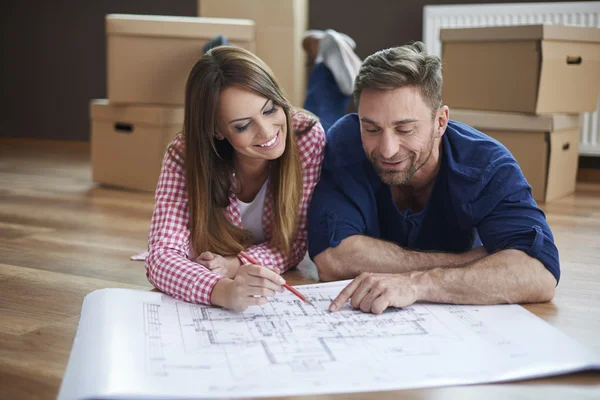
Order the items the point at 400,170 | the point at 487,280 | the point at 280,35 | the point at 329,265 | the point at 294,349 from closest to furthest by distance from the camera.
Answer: the point at 294,349, the point at 487,280, the point at 400,170, the point at 329,265, the point at 280,35

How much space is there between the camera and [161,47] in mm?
2877

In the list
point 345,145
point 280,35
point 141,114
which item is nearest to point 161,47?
point 141,114

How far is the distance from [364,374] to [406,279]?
355 mm

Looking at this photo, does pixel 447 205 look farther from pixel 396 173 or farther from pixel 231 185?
pixel 231 185

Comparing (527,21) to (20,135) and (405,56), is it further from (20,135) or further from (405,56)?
(20,135)

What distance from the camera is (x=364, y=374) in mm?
1015

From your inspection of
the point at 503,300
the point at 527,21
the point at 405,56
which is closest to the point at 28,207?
the point at 405,56

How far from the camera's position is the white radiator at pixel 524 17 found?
3.17 meters

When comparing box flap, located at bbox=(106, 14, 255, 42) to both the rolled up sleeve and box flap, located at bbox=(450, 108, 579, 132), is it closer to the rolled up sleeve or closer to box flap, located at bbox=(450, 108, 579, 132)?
box flap, located at bbox=(450, 108, 579, 132)

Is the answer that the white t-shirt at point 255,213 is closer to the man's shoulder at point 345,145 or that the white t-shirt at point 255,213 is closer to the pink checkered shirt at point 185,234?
the pink checkered shirt at point 185,234

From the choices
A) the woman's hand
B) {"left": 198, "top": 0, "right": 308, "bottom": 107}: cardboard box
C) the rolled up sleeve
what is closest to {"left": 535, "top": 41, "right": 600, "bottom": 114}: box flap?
{"left": 198, "top": 0, "right": 308, "bottom": 107}: cardboard box

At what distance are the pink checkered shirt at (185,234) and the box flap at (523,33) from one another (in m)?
1.33

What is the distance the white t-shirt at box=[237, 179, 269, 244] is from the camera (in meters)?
1.68

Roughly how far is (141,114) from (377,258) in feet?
5.57
